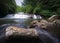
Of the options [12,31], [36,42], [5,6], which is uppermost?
[5,6]

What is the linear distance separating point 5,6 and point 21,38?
21.0 m

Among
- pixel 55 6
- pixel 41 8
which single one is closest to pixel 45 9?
pixel 41 8

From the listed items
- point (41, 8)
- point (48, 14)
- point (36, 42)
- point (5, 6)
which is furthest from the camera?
point (41, 8)

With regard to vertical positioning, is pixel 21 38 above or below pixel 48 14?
below

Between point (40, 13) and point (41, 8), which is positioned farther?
point (41, 8)

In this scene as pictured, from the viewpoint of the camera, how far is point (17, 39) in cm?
936

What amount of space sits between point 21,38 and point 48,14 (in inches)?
732

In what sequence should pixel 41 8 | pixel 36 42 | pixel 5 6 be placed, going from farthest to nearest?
pixel 41 8 < pixel 5 6 < pixel 36 42

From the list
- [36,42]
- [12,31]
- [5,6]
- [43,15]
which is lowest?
[36,42]

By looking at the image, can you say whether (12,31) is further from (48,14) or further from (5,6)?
(5,6)

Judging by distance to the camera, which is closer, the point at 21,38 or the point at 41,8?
the point at 21,38

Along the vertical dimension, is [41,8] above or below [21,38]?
above

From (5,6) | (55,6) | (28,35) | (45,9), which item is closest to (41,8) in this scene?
(45,9)

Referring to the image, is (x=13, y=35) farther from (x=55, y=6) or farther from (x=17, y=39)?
(x=55, y=6)
